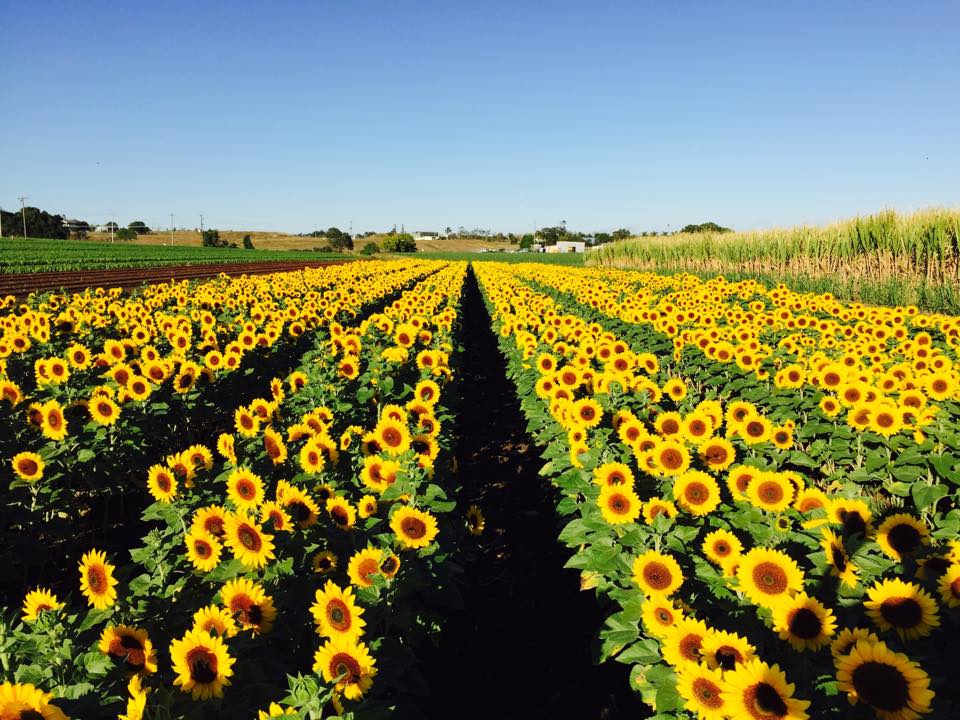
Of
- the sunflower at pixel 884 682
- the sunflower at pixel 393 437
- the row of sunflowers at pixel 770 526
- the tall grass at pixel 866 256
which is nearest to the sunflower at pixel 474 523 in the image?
the row of sunflowers at pixel 770 526

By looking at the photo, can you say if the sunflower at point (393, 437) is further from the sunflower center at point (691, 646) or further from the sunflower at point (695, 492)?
the sunflower center at point (691, 646)

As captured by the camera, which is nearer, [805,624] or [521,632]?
[805,624]

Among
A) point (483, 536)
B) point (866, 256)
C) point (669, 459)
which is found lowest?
point (483, 536)

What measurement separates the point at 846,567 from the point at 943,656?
1.68 ft

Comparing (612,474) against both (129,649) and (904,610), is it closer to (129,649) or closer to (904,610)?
(904,610)

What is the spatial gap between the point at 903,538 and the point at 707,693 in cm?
162

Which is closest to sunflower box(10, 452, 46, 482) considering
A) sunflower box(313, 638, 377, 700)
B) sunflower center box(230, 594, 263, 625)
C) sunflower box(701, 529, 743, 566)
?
sunflower center box(230, 594, 263, 625)

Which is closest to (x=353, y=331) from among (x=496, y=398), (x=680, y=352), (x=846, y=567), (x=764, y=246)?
(x=496, y=398)

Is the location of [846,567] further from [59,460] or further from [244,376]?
[244,376]

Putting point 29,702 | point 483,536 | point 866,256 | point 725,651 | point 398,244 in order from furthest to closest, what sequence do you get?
point 398,244 → point 866,256 → point 483,536 → point 725,651 → point 29,702

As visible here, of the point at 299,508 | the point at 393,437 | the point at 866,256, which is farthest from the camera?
the point at 866,256

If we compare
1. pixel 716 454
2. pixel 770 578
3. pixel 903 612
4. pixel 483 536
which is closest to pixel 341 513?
pixel 770 578

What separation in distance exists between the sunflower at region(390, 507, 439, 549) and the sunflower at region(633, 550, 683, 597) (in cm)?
116

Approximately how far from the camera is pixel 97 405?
5.62 metres
